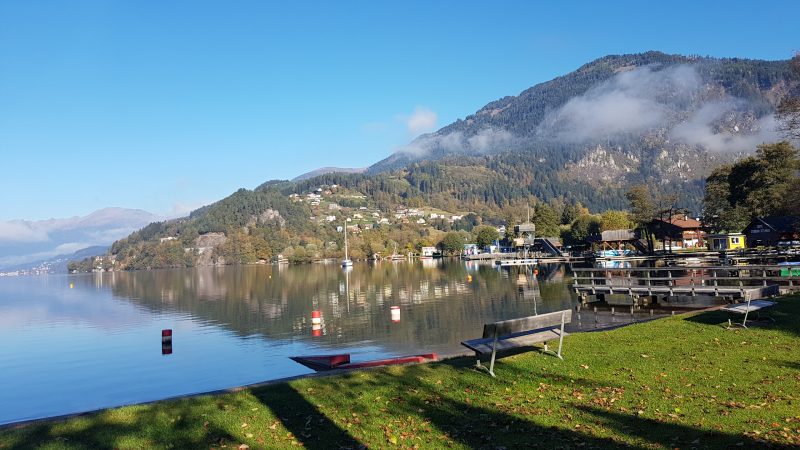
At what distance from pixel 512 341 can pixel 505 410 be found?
4.59 metres

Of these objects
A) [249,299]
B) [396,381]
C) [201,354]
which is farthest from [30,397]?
[249,299]

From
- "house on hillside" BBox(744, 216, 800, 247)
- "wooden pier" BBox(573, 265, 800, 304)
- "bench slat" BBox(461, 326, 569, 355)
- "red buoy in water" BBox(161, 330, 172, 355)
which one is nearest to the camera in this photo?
"bench slat" BBox(461, 326, 569, 355)

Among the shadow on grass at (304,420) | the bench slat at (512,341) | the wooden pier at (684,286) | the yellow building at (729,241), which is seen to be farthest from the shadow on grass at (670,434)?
the yellow building at (729,241)

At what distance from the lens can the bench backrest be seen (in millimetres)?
12969

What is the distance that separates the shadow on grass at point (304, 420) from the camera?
348 inches

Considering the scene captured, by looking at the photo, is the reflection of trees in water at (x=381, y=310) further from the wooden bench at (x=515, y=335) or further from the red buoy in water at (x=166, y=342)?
the wooden bench at (x=515, y=335)

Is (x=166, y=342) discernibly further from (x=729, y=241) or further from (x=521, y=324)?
(x=729, y=241)

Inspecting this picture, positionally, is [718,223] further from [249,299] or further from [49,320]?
[49,320]

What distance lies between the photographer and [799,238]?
7225cm

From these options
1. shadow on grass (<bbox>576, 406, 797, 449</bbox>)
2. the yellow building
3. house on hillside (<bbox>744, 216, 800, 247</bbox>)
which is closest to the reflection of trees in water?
shadow on grass (<bbox>576, 406, 797, 449</bbox>)

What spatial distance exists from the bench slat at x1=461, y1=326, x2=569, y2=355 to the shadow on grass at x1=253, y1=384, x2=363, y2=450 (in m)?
4.56

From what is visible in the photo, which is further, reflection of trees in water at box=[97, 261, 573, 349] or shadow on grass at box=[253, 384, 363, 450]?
reflection of trees in water at box=[97, 261, 573, 349]

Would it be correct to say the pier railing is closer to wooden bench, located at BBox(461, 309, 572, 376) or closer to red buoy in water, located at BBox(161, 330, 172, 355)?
wooden bench, located at BBox(461, 309, 572, 376)

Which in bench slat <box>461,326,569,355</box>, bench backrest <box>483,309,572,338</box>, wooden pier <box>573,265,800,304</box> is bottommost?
wooden pier <box>573,265,800,304</box>
